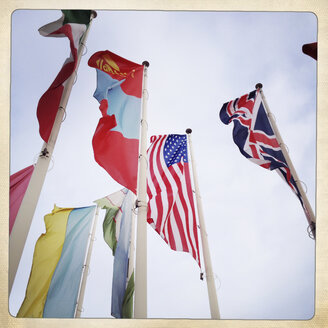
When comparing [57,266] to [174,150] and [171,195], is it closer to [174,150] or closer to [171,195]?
[171,195]

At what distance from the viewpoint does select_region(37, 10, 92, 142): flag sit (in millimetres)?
2436

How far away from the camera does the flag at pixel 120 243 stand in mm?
2961

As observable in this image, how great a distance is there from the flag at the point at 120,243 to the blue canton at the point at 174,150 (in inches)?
25.1

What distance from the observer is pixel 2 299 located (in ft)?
7.00

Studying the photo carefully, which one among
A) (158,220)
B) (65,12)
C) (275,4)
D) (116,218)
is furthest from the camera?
(116,218)

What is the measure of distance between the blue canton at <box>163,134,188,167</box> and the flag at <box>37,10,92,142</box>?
1.56 m

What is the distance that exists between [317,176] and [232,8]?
4.22 ft

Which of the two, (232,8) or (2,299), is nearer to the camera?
(2,299)

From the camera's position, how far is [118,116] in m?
2.92

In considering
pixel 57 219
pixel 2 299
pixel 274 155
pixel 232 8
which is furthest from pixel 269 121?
pixel 2 299

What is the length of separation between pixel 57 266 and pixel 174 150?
180 centimetres

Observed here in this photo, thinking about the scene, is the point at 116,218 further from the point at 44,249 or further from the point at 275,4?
the point at 275,4

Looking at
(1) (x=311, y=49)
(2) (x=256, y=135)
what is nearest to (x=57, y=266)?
(2) (x=256, y=135)

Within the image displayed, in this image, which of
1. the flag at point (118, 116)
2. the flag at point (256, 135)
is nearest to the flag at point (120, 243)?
the flag at point (118, 116)
